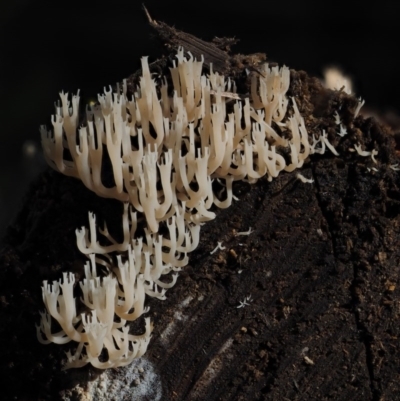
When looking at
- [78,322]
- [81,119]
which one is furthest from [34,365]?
[81,119]

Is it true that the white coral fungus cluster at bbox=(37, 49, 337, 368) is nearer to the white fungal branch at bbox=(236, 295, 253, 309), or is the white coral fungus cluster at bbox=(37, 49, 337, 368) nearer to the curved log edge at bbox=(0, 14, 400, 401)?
the curved log edge at bbox=(0, 14, 400, 401)

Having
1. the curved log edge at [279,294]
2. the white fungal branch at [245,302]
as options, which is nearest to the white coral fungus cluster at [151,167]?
the curved log edge at [279,294]

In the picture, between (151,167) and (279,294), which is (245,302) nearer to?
(279,294)

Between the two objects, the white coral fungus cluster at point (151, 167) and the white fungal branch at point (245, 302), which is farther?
the white fungal branch at point (245, 302)

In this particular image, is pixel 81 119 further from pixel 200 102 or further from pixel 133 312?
pixel 133 312

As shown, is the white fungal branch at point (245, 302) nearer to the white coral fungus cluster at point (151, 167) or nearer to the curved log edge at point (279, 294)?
the curved log edge at point (279, 294)

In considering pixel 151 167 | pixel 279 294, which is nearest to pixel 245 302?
pixel 279 294
